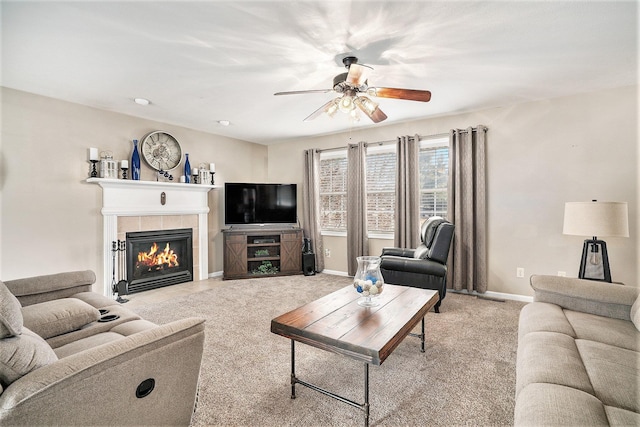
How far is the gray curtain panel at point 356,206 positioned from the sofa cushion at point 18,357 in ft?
13.1

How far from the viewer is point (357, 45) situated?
2326 mm

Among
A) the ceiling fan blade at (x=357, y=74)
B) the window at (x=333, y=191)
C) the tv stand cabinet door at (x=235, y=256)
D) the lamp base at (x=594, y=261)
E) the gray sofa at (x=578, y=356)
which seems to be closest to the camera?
the gray sofa at (x=578, y=356)

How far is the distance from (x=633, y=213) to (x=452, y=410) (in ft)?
10.1

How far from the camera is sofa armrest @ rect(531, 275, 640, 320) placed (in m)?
1.85

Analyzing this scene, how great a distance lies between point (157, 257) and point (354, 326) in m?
3.71

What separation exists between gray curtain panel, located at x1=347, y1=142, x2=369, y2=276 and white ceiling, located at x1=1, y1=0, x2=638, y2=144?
1252 millimetres

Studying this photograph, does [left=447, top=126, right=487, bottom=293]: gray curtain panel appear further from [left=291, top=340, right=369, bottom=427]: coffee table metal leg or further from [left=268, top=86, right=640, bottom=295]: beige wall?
[left=291, top=340, right=369, bottom=427]: coffee table metal leg

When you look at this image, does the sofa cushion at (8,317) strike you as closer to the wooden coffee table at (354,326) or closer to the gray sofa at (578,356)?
the wooden coffee table at (354,326)

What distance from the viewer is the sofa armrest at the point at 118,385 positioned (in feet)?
3.09

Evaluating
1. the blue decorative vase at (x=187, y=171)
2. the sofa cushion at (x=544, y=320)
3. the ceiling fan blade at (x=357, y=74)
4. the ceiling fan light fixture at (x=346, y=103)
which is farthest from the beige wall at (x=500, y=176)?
the ceiling fan blade at (x=357, y=74)

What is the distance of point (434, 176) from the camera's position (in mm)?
4328

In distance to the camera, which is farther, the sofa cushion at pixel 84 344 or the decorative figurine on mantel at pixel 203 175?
the decorative figurine on mantel at pixel 203 175

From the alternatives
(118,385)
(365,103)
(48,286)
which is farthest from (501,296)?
(48,286)

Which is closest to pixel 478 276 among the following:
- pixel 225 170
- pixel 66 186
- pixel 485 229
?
pixel 485 229
